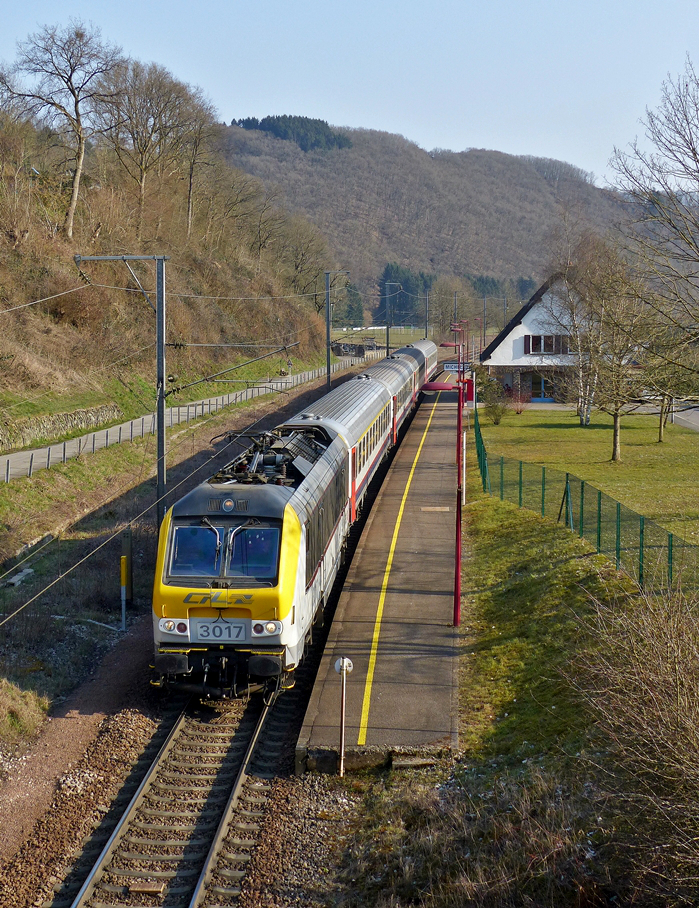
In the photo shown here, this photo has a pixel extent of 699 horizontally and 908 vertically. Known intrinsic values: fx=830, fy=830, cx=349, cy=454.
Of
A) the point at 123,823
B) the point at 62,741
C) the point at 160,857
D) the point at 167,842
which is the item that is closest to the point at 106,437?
the point at 62,741

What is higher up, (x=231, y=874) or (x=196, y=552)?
(x=196, y=552)

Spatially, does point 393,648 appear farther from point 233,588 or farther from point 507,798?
point 507,798

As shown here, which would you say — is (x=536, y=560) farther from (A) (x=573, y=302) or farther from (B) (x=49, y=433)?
(A) (x=573, y=302)

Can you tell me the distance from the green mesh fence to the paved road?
10.0 m

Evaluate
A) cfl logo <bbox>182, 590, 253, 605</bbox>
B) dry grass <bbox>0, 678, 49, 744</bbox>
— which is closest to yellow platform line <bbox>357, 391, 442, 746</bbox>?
cfl logo <bbox>182, 590, 253, 605</bbox>

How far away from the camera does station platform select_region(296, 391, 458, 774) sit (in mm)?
11078

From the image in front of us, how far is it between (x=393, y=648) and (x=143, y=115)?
47.1 m

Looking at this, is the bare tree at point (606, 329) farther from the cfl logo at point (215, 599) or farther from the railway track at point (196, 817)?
the railway track at point (196, 817)

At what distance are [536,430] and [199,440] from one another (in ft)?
56.2

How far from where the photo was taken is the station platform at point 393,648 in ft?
36.3

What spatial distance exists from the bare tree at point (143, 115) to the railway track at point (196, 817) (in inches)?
1755

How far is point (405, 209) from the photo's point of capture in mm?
181250

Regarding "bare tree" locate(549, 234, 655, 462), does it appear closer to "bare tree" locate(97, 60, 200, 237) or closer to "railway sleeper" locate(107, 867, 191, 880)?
"railway sleeper" locate(107, 867, 191, 880)

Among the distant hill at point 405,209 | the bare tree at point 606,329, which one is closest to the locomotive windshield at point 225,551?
the bare tree at point 606,329
